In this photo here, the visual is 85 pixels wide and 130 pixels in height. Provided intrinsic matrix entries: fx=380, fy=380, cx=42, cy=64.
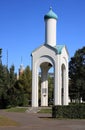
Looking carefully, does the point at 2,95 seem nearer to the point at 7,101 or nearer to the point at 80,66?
the point at 7,101

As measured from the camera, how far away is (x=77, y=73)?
75938 mm

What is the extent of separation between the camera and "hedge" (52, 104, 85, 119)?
117 ft

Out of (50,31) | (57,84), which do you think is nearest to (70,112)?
(57,84)

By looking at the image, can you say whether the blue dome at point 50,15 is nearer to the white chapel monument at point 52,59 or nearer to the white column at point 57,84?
the white chapel monument at point 52,59

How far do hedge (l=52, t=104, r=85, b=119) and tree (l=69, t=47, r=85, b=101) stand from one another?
38.0 metres

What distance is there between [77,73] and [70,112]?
40519 millimetres

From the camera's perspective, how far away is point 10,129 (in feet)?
79.3

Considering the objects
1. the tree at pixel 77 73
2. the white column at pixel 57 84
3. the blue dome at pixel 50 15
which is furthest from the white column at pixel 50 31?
the tree at pixel 77 73

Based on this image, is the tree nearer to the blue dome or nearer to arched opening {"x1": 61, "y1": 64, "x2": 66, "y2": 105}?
arched opening {"x1": 61, "y1": 64, "x2": 66, "y2": 105}

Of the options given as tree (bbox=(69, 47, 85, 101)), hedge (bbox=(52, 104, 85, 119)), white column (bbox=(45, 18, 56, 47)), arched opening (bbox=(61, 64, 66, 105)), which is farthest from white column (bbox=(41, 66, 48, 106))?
tree (bbox=(69, 47, 85, 101))

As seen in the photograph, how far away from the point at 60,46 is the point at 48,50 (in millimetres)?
1778

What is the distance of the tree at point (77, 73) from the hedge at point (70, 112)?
38034 mm

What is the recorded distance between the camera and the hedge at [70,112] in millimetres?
35688

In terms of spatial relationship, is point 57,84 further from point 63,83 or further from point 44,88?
point 44,88
